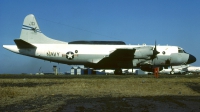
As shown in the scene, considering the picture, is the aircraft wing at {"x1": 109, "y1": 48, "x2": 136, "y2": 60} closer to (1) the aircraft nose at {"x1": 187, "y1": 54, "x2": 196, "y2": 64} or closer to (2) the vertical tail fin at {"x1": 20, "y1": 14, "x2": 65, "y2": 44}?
(2) the vertical tail fin at {"x1": 20, "y1": 14, "x2": 65, "y2": 44}

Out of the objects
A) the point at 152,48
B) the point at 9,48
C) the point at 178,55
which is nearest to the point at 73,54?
the point at 9,48

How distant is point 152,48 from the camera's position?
3809cm

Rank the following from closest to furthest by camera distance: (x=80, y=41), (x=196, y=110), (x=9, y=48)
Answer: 1. (x=196, y=110)
2. (x=9, y=48)
3. (x=80, y=41)

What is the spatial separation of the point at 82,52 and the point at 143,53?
864cm

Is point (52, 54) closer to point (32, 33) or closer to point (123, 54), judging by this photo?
point (32, 33)

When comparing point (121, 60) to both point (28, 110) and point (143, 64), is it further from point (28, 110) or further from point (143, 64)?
point (28, 110)

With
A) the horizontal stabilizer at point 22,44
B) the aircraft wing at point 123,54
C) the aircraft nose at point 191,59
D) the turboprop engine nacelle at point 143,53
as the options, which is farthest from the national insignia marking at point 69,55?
the aircraft nose at point 191,59

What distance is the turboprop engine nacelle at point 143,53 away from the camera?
3747 cm

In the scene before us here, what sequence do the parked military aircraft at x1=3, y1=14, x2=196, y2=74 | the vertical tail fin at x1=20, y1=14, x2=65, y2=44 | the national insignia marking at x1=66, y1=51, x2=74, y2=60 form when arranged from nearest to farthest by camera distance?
the parked military aircraft at x1=3, y1=14, x2=196, y2=74 < the national insignia marking at x1=66, y1=51, x2=74, y2=60 < the vertical tail fin at x1=20, y1=14, x2=65, y2=44

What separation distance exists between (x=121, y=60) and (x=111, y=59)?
1.44m

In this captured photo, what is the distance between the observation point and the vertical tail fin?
126 feet

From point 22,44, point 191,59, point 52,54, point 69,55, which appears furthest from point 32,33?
point 191,59

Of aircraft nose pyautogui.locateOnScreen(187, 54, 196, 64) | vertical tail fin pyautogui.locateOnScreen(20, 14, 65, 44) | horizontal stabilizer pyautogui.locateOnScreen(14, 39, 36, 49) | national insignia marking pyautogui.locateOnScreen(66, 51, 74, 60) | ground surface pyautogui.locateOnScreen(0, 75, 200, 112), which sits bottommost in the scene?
ground surface pyautogui.locateOnScreen(0, 75, 200, 112)

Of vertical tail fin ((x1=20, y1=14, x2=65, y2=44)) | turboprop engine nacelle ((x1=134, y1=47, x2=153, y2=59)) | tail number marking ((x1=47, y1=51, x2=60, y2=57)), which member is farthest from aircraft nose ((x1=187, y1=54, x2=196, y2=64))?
vertical tail fin ((x1=20, y1=14, x2=65, y2=44))
